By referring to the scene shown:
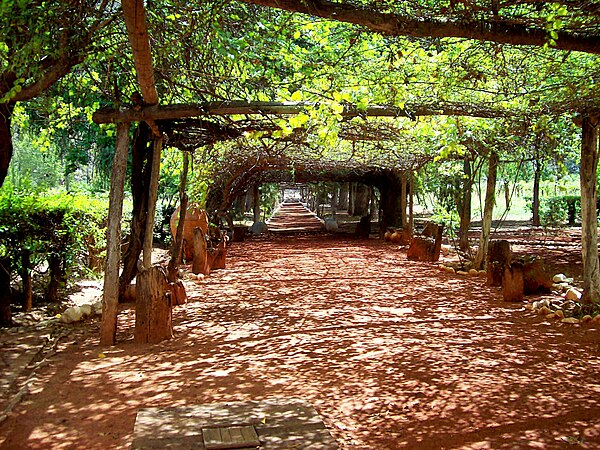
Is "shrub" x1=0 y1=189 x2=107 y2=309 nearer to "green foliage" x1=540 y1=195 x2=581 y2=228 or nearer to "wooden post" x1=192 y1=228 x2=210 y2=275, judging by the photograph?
"wooden post" x1=192 y1=228 x2=210 y2=275

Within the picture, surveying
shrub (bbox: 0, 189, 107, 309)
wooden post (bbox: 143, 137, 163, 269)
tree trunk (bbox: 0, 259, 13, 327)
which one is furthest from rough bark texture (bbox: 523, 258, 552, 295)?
tree trunk (bbox: 0, 259, 13, 327)

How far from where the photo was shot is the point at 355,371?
17.8 feet

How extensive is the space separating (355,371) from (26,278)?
418 cm

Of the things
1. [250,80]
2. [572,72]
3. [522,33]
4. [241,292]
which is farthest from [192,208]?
[522,33]

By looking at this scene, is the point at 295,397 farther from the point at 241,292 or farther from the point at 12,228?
the point at 241,292

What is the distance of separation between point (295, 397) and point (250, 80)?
4106mm

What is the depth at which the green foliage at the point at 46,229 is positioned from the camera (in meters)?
7.02

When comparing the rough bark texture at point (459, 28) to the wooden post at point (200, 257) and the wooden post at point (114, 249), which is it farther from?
the wooden post at point (200, 257)

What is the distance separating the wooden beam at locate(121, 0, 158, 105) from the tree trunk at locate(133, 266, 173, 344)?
5.86ft

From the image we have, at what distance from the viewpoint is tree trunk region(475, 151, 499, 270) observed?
439 inches

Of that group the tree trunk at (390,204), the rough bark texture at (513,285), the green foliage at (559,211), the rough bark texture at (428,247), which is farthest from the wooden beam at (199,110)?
the tree trunk at (390,204)

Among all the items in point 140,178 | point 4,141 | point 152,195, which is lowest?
point 152,195

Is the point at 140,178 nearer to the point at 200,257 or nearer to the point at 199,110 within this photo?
the point at 199,110

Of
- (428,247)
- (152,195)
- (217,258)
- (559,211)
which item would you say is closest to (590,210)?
(152,195)
